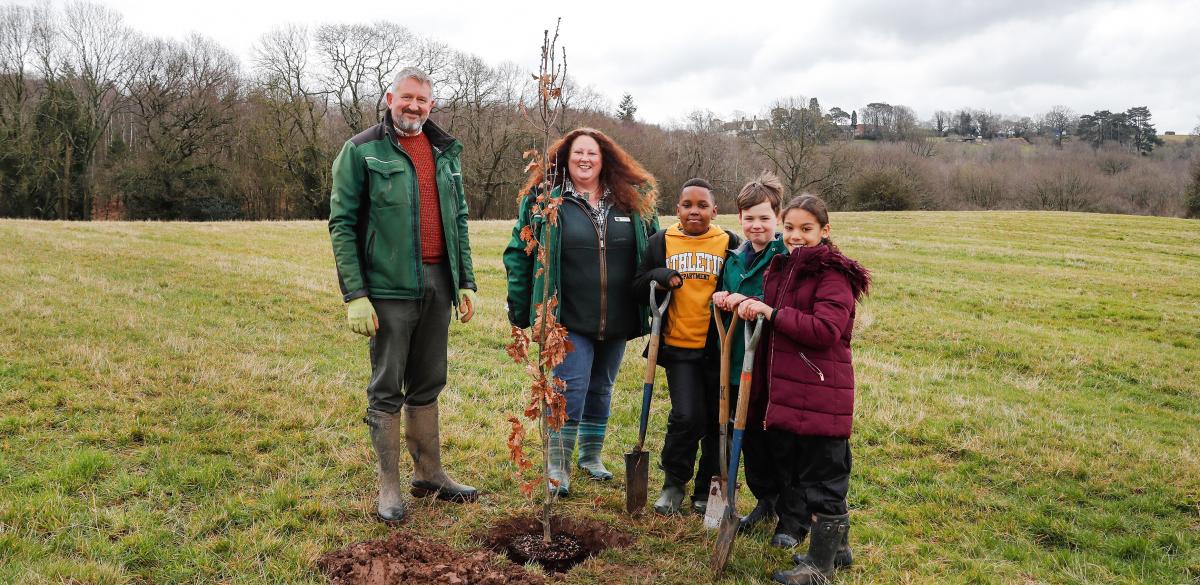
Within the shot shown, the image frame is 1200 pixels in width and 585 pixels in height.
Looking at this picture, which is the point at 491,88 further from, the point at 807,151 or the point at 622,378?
the point at 622,378

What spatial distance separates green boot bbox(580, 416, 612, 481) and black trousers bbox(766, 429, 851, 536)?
1.42 meters

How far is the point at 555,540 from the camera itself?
4121 millimetres

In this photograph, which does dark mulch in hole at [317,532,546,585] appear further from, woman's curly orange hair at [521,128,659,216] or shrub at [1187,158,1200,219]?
shrub at [1187,158,1200,219]

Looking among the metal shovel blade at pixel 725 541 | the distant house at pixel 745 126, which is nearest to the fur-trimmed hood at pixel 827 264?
the metal shovel blade at pixel 725 541

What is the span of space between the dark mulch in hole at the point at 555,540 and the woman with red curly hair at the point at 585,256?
0.38m

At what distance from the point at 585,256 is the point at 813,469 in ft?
6.31

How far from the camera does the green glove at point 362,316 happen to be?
3.92 m

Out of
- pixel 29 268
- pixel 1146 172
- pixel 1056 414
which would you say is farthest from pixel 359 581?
pixel 1146 172

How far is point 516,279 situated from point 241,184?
1574 inches

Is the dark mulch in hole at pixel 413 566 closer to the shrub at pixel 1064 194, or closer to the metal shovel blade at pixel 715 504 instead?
the metal shovel blade at pixel 715 504

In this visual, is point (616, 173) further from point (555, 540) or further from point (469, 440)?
point (469, 440)

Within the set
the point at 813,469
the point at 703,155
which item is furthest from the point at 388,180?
the point at 703,155

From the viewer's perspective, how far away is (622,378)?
26.4ft

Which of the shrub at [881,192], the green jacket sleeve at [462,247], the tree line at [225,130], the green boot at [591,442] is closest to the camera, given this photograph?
the green jacket sleeve at [462,247]
